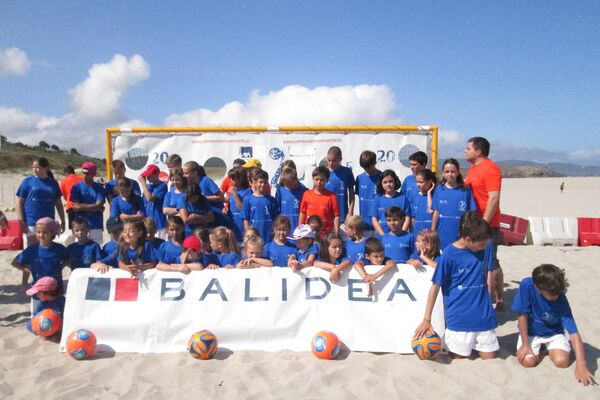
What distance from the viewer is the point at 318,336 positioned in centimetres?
431

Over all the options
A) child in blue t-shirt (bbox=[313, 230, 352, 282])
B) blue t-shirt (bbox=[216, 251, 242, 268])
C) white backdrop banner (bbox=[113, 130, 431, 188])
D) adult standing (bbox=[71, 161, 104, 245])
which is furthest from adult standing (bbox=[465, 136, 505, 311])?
adult standing (bbox=[71, 161, 104, 245])

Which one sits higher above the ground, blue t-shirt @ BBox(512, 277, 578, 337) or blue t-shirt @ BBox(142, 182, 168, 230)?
blue t-shirt @ BBox(142, 182, 168, 230)

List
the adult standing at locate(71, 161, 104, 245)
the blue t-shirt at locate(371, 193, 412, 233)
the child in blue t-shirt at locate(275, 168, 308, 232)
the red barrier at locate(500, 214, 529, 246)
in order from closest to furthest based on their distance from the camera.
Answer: the blue t-shirt at locate(371, 193, 412, 233) → the child in blue t-shirt at locate(275, 168, 308, 232) → the adult standing at locate(71, 161, 104, 245) → the red barrier at locate(500, 214, 529, 246)

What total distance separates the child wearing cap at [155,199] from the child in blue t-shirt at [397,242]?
10.6 feet

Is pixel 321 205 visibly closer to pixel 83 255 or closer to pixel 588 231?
pixel 83 255

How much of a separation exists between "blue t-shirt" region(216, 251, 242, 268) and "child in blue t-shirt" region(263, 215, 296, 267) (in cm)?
32

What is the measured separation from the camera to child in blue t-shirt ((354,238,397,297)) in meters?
4.52

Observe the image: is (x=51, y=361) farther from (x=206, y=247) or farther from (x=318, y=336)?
(x=318, y=336)

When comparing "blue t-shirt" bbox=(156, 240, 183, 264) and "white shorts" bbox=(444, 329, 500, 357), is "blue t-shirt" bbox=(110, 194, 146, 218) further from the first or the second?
"white shorts" bbox=(444, 329, 500, 357)

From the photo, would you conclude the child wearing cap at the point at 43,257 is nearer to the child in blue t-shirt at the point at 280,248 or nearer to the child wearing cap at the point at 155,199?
the child wearing cap at the point at 155,199

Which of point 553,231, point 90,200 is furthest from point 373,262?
point 553,231

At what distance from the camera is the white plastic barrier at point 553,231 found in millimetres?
11344

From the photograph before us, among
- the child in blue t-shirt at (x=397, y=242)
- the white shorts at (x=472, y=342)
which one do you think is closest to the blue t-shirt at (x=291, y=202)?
the child in blue t-shirt at (x=397, y=242)

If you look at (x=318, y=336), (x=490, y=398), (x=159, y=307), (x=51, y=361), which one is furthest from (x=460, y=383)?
(x=51, y=361)
